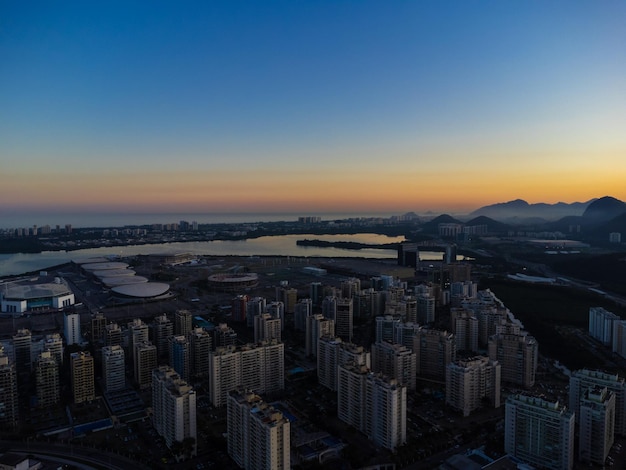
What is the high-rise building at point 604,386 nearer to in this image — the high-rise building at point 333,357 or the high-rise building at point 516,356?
the high-rise building at point 516,356

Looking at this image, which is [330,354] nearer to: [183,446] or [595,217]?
[183,446]

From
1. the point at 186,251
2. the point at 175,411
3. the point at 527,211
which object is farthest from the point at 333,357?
the point at 527,211

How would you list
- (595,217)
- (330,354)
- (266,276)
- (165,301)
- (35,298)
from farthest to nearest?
(595,217)
(266,276)
(165,301)
(35,298)
(330,354)

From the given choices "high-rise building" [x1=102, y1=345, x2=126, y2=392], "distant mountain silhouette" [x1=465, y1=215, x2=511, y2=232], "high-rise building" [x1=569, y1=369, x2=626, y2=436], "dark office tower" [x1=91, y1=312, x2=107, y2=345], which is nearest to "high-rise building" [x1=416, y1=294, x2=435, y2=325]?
"high-rise building" [x1=569, y1=369, x2=626, y2=436]

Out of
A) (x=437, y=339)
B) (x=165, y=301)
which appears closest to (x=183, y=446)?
(x=437, y=339)

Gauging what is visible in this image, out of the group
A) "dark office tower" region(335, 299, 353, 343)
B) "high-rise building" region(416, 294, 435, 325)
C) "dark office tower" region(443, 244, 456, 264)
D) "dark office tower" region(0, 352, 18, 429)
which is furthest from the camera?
"dark office tower" region(443, 244, 456, 264)

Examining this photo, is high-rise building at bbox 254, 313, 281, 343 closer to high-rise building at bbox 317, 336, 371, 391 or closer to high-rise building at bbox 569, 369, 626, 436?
high-rise building at bbox 317, 336, 371, 391

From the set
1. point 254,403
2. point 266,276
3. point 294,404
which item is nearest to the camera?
point 254,403
